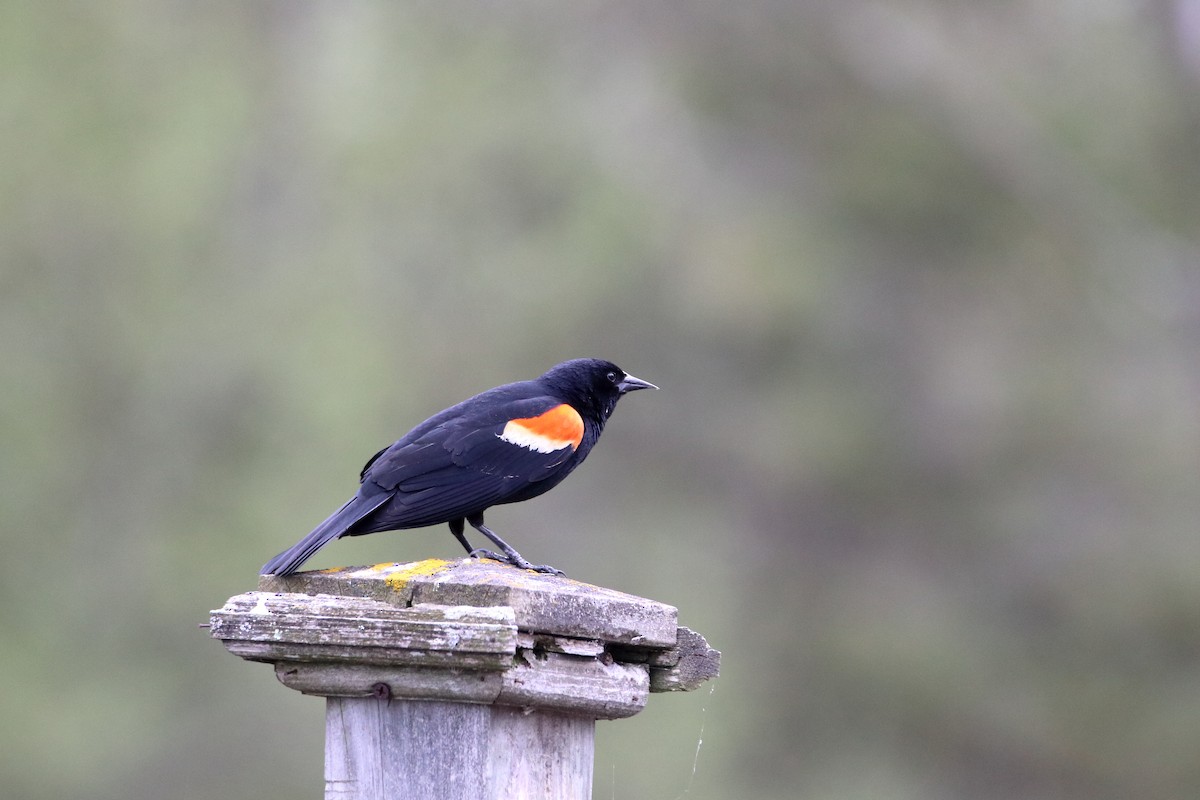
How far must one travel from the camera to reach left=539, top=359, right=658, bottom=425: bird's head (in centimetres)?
534

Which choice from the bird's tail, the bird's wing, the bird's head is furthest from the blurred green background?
the bird's tail

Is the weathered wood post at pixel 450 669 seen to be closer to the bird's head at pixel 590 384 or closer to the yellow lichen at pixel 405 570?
the yellow lichen at pixel 405 570

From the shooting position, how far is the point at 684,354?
42.7 ft

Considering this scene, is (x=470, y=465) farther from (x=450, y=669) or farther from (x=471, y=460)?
(x=450, y=669)

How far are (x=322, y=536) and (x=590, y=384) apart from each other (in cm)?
190

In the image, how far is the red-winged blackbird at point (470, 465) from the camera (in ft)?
13.3

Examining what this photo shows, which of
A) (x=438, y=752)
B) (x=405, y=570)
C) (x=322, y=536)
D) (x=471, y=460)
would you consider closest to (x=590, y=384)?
(x=471, y=460)

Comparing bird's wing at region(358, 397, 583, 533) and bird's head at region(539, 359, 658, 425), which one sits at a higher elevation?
bird's head at region(539, 359, 658, 425)

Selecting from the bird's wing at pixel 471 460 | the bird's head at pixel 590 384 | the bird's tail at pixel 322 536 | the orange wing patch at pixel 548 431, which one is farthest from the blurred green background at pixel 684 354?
the bird's tail at pixel 322 536

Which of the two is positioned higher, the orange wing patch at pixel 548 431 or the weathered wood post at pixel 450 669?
the orange wing patch at pixel 548 431

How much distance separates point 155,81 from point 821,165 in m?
6.01

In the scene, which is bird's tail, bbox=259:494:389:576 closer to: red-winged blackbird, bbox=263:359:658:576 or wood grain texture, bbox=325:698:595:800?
red-winged blackbird, bbox=263:359:658:576

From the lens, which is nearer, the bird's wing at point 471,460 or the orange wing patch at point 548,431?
the bird's wing at point 471,460

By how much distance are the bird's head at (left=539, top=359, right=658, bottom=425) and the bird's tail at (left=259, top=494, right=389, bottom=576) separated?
1301mm
